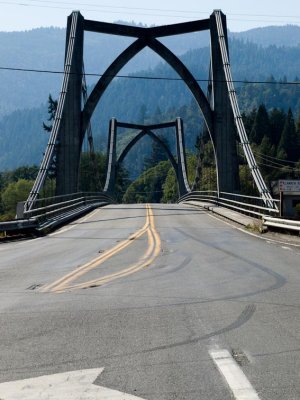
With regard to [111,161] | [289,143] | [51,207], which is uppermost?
[289,143]

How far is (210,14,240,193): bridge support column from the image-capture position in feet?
142

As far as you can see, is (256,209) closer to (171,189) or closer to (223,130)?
(223,130)

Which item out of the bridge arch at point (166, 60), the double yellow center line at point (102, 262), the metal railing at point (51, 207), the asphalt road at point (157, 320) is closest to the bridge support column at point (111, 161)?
the bridge arch at point (166, 60)

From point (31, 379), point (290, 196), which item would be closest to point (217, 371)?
point (31, 379)

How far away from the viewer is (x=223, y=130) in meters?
44.4

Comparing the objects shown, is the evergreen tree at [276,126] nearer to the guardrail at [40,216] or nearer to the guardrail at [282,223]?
the guardrail at [40,216]

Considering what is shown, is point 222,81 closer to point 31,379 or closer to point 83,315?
point 83,315

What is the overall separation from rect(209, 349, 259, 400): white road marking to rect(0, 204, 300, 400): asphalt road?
3 centimetres

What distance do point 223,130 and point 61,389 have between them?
3997 centimetres

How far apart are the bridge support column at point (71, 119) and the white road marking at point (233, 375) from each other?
35466 mm

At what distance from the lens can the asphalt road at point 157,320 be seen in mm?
5590

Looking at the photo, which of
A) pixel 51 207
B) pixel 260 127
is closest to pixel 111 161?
pixel 51 207

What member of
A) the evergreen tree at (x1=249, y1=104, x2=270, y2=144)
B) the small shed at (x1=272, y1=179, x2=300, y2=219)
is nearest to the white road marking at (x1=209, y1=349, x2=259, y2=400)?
the small shed at (x1=272, y1=179, x2=300, y2=219)

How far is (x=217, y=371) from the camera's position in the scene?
5.70 m
